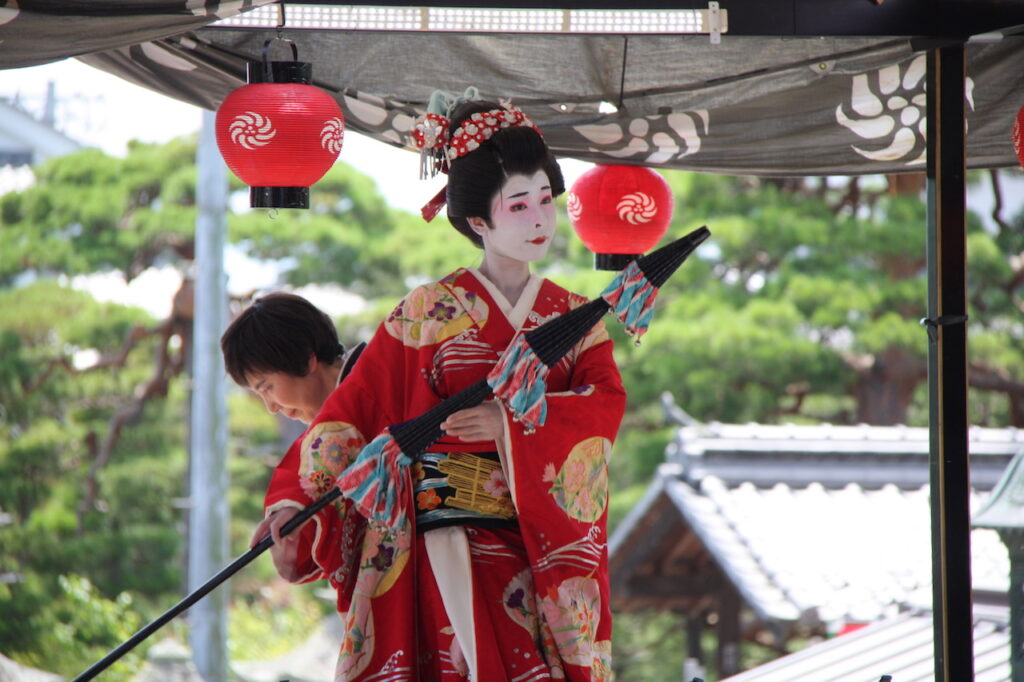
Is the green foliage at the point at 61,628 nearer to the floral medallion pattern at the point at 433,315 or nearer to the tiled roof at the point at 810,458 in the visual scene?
the tiled roof at the point at 810,458

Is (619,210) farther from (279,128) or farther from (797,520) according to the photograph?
(797,520)

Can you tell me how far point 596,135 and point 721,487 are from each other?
5048 millimetres

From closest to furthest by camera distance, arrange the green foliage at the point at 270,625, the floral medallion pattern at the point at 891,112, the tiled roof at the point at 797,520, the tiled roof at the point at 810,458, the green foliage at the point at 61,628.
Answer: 1. the floral medallion pattern at the point at 891,112
2. the tiled roof at the point at 797,520
3. the tiled roof at the point at 810,458
4. the green foliage at the point at 61,628
5. the green foliage at the point at 270,625

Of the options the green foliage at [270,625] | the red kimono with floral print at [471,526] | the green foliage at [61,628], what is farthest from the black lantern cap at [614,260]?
the green foliage at [270,625]

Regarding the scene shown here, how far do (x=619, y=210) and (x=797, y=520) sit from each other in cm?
477

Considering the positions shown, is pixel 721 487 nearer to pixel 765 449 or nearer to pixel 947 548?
pixel 765 449

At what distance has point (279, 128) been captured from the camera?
109 inches

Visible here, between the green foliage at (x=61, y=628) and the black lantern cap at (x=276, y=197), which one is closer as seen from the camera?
the black lantern cap at (x=276, y=197)

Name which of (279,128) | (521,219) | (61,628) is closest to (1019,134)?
(521,219)

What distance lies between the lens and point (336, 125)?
284 centimetres

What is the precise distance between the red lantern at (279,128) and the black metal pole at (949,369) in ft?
4.42

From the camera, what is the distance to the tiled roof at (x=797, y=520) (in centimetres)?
692

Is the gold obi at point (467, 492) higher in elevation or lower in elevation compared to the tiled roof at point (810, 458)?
higher

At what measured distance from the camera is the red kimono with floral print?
2.30m
